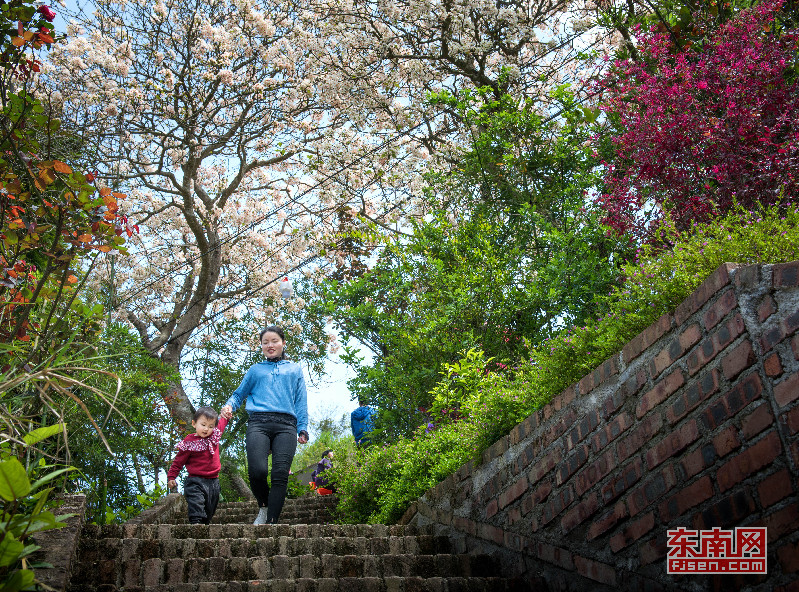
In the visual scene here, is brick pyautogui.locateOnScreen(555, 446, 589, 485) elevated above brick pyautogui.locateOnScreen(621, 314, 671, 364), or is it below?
below

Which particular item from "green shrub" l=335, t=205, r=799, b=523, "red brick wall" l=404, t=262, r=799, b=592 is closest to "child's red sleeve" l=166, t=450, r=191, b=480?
"green shrub" l=335, t=205, r=799, b=523

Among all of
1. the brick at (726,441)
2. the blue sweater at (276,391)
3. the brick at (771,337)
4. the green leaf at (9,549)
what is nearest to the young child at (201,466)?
the blue sweater at (276,391)

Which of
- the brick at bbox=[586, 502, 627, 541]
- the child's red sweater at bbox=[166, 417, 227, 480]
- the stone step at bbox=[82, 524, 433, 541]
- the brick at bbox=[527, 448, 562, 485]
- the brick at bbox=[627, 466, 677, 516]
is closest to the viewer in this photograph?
the brick at bbox=[627, 466, 677, 516]

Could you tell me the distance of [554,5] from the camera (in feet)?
31.8

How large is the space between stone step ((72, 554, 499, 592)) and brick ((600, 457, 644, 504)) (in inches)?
45.8

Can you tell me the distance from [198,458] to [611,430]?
153 inches

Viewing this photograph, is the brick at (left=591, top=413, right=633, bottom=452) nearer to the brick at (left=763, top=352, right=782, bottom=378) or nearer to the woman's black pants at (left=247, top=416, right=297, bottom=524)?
the brick at (left=763, top=352, right=782, bottom=378)

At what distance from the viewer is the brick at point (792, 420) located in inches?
89.7

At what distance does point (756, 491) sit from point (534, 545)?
154 centimetres

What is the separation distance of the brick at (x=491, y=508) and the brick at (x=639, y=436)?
1.21 meters

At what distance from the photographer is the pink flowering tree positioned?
4.87m

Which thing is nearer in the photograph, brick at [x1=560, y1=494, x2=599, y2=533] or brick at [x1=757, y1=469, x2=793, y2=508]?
brick at [x1=757, y1=469, x2=793, y2=508]

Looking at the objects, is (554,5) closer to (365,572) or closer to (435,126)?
(435,126)

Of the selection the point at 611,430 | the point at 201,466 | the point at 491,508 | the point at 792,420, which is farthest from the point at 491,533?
the point at 201,466
